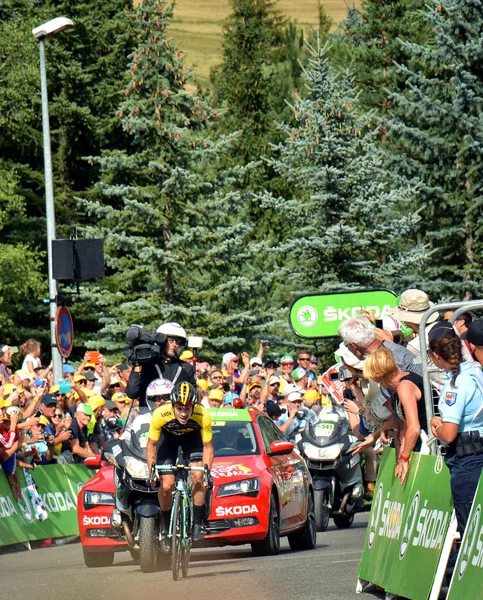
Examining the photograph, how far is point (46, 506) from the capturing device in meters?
19.9

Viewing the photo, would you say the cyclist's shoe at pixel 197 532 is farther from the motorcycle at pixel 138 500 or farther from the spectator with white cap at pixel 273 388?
the spectator with white cap at pixel 273 388

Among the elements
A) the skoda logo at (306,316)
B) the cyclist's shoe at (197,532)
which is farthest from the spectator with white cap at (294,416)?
the cyclist's shoe at (197,532)

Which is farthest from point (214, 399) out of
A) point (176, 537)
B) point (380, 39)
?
point (380, 39)

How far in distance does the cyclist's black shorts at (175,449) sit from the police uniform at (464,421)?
4.73 m

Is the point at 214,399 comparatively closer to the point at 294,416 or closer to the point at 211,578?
the point at 294,416

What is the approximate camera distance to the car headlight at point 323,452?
61.6 feet

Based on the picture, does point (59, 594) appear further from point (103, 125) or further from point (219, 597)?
point (103, 125)

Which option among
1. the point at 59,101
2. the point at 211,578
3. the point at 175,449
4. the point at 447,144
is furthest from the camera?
the point at 59,101

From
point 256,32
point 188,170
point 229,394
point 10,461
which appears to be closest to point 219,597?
point 10,461

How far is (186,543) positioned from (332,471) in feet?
19.7

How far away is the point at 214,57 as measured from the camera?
162m

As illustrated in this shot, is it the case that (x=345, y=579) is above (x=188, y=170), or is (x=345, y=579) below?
above

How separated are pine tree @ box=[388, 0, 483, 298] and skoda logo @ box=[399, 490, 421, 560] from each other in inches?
1290

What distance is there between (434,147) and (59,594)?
3329 centimetres
